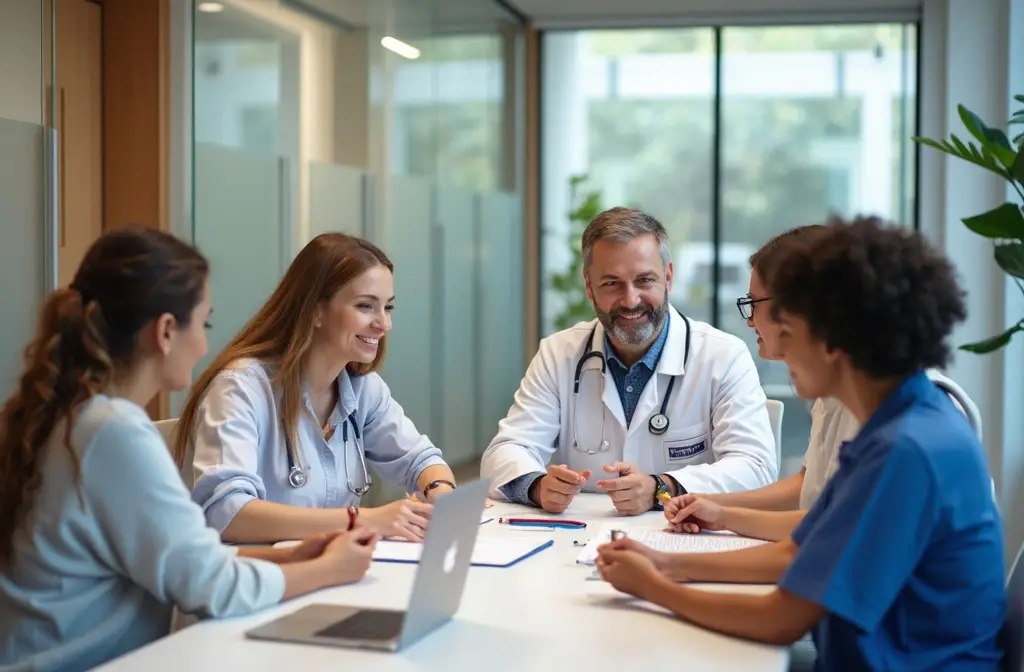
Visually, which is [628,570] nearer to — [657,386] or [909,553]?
[909,553]

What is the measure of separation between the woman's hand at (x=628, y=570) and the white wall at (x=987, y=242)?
4.51 m

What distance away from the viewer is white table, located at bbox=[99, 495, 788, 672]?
1.57 meters

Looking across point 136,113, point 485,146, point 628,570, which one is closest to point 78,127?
point 136,113

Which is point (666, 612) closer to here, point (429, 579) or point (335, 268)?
point (429, 579)

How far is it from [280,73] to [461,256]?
7.00 feet

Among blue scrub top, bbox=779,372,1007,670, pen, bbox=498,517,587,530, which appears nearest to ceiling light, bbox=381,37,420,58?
pen, bbox=498,517,587,530

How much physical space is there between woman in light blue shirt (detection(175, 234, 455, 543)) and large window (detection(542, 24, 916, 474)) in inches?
206

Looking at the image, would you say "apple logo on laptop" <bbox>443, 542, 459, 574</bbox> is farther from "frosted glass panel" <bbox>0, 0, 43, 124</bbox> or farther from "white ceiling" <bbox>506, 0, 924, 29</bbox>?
"white ceiling" <bbox>506, 0, 924, 29</bbox>

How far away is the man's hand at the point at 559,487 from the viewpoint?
2676mm

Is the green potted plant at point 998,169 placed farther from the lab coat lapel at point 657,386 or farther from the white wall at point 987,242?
the white wall at point 987,242

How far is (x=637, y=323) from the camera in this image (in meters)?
3.11

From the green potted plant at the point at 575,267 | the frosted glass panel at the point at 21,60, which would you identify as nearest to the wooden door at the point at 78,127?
the frosted glass panel at the point at 21,60

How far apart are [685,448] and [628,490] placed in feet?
1.46

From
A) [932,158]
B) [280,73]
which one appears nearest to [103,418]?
[280,73]
